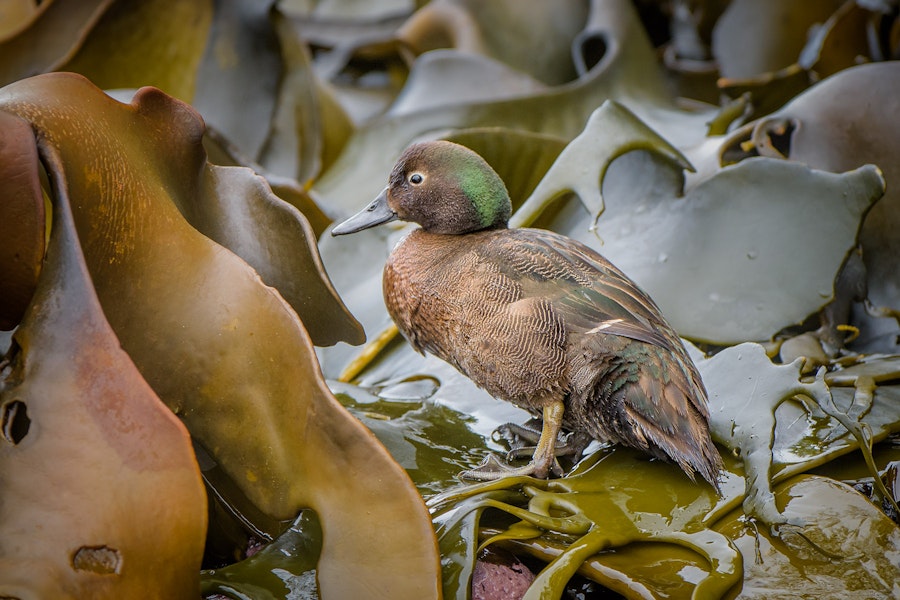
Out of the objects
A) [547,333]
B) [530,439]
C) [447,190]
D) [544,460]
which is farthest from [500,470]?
[447,190]

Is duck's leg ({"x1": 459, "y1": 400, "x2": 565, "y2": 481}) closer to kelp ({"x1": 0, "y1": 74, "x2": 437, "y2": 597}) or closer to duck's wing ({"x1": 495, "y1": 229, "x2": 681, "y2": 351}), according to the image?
duck's wing ({"x1": 495, "y1": 229, "x2": 681, "y2": 351})

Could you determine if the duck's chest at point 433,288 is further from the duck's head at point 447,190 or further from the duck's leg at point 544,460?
the duck's leg at point 544,460

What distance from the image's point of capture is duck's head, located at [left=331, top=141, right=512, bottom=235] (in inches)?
89.4

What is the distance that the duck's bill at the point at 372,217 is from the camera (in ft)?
7.86

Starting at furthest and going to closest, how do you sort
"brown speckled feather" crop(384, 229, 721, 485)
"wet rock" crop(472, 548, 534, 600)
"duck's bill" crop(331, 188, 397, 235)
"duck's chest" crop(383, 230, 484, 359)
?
"duck's bill" crop(331, 188, 397, 235) → "duck's chest" crop(383, 230, 484, 359) → "brown speckled feather" crop(384, 229, 721, 485) → "wet rock" crop(472, 548, 534, 600)

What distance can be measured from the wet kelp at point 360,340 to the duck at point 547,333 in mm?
98

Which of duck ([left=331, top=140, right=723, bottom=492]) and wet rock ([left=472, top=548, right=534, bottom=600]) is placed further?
duck ([left=331, top=140, right=723, bottom=492])

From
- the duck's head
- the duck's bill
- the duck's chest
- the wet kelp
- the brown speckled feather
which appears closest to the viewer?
the wet kelp

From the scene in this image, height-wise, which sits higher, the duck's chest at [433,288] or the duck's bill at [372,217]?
the duck's bill at [372,217]

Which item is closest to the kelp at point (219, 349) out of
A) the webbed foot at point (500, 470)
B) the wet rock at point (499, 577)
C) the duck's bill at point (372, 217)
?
the wet rock at point (499, 577)

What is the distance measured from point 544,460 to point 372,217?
81 cm

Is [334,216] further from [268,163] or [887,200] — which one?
[887,200]

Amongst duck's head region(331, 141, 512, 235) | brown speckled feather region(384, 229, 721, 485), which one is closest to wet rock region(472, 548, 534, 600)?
brown speckled feather region(384, 229, 721, 485)

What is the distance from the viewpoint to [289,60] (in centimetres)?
351
